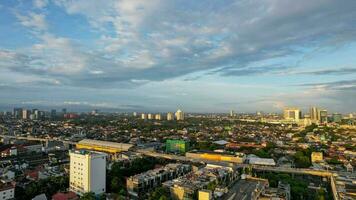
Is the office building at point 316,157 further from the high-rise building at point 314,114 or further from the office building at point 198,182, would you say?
the high-rise building at point 314,114

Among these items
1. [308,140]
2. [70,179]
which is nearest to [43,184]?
[70,179]

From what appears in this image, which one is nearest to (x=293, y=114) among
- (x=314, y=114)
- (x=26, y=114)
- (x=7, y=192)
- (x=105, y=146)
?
(x=314, y=114)

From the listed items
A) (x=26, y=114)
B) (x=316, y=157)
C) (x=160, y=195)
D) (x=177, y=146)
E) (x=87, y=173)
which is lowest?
(x=316, y=157)

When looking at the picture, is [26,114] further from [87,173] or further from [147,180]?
[87,173]

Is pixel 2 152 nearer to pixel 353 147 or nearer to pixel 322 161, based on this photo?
pixel 322 161

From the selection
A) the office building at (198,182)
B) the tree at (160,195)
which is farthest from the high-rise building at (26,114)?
the tree at (160,195)

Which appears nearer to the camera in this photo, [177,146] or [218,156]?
[218,156]

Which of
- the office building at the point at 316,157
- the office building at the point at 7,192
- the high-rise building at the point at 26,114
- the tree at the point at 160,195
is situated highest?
the high-rise building at the point at 26,114
